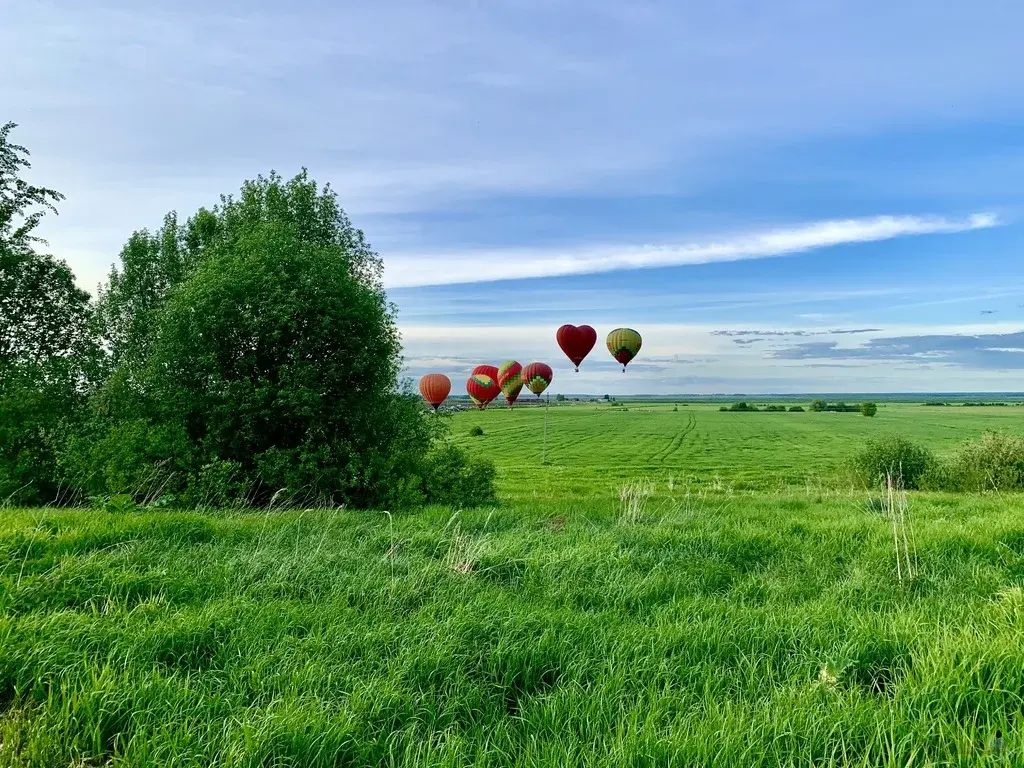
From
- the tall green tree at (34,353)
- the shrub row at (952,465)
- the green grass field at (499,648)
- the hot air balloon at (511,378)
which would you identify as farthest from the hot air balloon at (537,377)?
the green grass field at (499,648)

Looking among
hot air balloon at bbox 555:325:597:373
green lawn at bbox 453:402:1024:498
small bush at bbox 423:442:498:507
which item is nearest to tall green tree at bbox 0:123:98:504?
small bush at bbox 423:442:498:507

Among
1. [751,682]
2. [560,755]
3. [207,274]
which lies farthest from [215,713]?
[207,274]

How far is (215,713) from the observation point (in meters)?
4.04

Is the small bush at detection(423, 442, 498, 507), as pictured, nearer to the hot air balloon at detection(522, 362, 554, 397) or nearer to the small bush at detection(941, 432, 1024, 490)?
the small bush at detection(941, 432, 1024, 490)

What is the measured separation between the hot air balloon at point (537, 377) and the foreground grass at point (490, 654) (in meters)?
55.0

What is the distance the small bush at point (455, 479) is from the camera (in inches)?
716

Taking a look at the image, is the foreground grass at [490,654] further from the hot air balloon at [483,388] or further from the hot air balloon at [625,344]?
the hot air balloon at [483,388]

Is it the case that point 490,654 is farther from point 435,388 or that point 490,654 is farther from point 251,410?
point 435,388

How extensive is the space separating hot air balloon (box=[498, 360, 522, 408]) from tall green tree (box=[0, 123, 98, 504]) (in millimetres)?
43958

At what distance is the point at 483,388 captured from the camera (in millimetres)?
73500

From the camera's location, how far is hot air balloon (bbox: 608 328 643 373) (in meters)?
50.9

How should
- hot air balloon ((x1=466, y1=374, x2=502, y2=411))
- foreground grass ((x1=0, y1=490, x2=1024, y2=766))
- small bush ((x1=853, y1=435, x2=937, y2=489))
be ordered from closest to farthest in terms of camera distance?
foreground grass ((x1=0, y1=490, x2=1024, y2=766))
small bush ((x1=853, y1=435, x2=937, y2=489))
hot air balloon ((x1=466, y1=374, x2=502, y2=411))

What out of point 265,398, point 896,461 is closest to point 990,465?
point 896,461

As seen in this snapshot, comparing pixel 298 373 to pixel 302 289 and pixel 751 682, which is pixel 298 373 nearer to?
pixel 302 289
